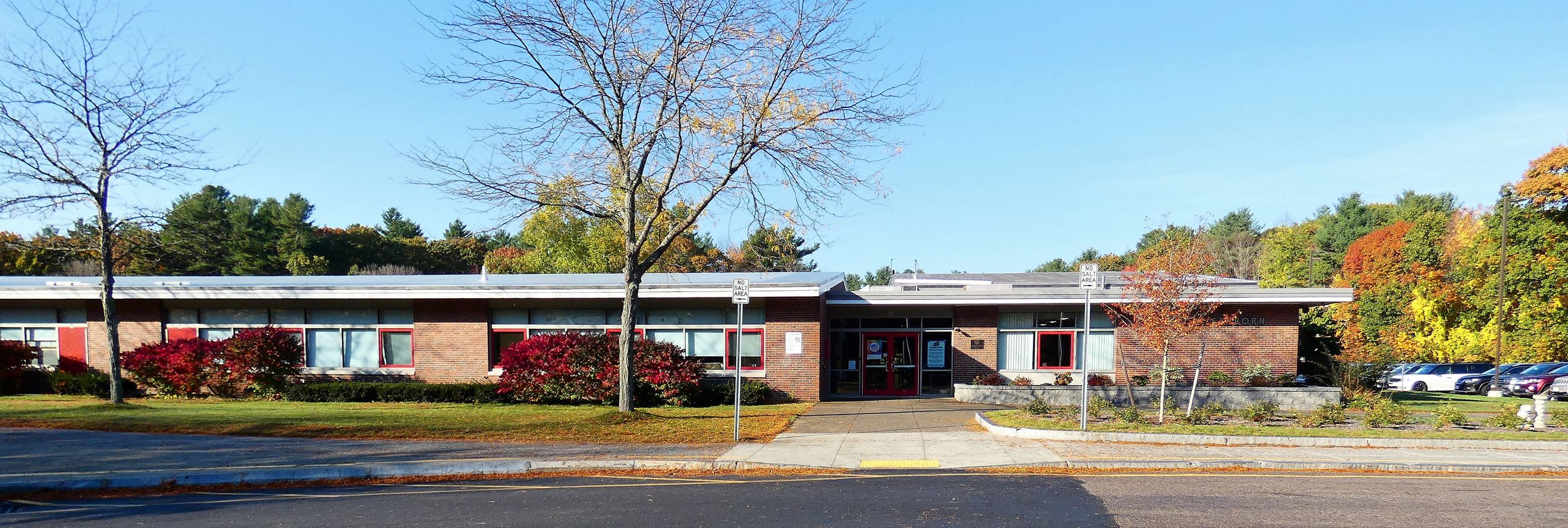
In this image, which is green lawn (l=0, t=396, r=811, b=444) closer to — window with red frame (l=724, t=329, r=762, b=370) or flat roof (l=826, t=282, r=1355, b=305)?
window with red frame (l=724, t=329, r=762, b=370)

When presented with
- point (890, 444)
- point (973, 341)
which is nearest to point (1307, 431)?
point (890, 444)

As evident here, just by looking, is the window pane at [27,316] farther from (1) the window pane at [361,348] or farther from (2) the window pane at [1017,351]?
(2) the window pane at [1017,351]

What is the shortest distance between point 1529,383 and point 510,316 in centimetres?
3373

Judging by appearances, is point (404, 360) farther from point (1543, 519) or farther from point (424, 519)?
point (1543, 519)

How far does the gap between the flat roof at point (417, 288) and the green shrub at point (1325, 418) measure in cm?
1029

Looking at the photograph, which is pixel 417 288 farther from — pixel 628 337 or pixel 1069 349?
pixel 1069 349

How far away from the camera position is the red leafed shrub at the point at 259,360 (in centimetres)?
2120

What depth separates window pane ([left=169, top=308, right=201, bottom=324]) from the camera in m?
23.3

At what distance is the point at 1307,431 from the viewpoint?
1366cm

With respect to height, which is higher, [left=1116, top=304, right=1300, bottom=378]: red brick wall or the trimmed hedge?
[left=1116, top=304, right=1300, bottom=378]: red brick wall

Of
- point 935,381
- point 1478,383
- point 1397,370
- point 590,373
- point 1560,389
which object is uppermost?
point 590,373

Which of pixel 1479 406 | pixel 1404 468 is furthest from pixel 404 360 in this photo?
pixel 1479 406

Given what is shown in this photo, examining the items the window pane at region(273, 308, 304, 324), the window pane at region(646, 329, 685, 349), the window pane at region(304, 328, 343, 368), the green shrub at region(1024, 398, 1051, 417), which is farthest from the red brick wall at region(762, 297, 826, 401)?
the window pane at region(273, 308, 304, 324)

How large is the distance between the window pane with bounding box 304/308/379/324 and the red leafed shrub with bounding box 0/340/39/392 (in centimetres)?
744
